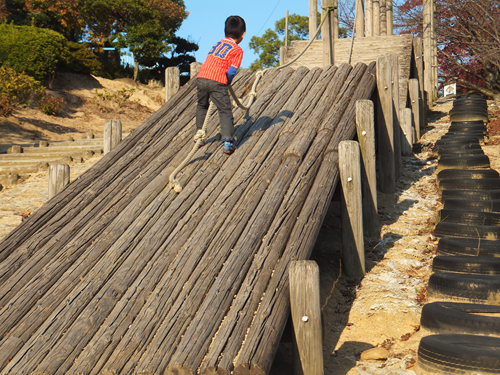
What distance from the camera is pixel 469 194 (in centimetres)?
709

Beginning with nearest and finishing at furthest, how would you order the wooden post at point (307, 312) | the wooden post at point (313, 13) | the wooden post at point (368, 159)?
the wooden post at point (307, 312)
the wooden post at point (368, 159)
the wooden post at point (313, 13)

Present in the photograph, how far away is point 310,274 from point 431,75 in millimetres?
15818

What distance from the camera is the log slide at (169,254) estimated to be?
3.43m

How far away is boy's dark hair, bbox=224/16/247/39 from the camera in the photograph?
215 inches

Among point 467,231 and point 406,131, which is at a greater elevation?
point 406,131

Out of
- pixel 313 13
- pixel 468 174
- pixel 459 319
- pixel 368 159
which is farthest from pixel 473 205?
pixel 313 13

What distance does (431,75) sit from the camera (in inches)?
689

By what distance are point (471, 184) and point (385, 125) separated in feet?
4.98

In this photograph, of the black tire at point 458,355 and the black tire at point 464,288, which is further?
the black tire at point 464,288

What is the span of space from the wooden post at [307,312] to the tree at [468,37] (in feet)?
45.7

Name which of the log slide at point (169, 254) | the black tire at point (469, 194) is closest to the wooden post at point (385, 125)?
the black tire at point (469, 194)

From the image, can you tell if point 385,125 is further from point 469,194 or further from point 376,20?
point 376,20

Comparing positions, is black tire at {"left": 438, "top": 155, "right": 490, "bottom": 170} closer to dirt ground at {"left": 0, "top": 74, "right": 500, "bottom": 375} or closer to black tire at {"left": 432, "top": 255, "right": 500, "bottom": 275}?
dirt ground at {"left": 0, "top": 74, "right": 500, "bottom": 375}

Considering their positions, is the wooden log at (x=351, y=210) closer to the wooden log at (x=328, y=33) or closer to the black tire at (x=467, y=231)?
the black tire at (x=467, y=231)
